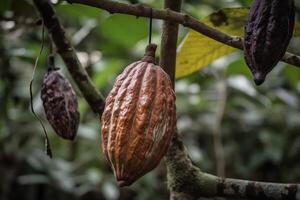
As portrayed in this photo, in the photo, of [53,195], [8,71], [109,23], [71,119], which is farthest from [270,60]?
[53,195]

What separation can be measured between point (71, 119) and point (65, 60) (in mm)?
115

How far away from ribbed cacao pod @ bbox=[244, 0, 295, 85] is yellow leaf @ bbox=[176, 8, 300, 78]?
0.69 ft

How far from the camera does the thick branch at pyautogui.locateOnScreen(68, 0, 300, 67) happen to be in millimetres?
635

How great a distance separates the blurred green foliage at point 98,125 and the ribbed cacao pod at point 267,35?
102 cm

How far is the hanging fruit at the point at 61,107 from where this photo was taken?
0.85m

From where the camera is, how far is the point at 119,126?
24.0 inches

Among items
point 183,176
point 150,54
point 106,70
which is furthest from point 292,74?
point 150,54

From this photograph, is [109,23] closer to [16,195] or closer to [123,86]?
[16,195]

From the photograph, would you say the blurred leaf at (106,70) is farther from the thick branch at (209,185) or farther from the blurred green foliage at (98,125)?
the thick branch at (209,185)

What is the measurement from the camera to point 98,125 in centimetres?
230

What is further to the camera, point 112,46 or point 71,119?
point 112,46

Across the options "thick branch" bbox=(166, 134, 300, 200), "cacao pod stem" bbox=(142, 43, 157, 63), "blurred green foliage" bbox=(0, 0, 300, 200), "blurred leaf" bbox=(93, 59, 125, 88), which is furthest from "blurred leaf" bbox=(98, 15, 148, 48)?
"cacao pod stem" bbox=(142, 43, 157, 63)

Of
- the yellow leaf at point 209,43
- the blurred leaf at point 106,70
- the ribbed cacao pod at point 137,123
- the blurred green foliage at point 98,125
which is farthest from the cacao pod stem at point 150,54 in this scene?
the blurred leaf at point 106,70

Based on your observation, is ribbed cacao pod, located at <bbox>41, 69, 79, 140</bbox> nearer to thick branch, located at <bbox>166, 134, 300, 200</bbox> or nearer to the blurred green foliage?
thick branch, located at <bbox>166, 134, 300, 200</bbox>
